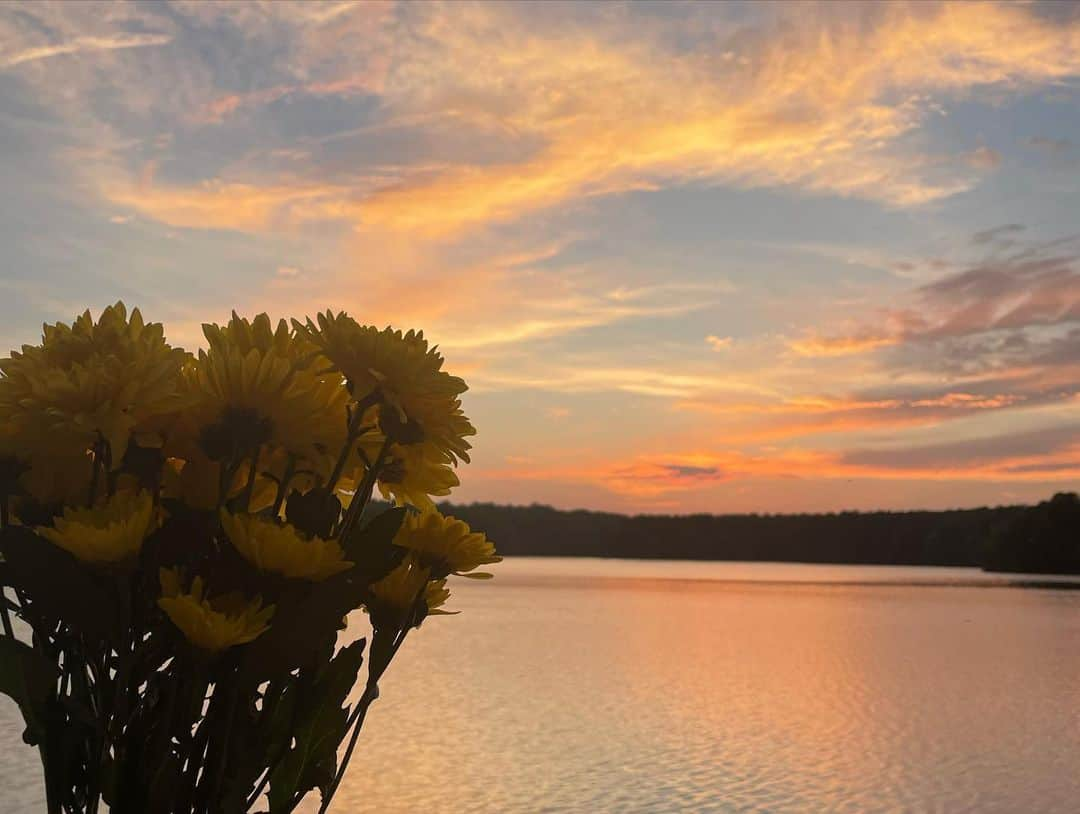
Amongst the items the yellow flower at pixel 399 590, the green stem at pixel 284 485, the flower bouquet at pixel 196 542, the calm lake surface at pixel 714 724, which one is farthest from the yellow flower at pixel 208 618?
the calm lake surface at pixel 714 724

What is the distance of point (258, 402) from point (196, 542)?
0.15 metres

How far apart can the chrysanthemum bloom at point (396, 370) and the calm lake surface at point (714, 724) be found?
5.86 m

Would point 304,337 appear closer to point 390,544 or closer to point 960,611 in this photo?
point 390,544

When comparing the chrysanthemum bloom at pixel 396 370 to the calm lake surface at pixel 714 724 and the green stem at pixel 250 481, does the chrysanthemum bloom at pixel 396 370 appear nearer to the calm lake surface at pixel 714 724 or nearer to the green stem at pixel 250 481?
the green stem at pixel 250 481

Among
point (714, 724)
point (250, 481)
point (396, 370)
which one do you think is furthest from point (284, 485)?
point (714, 724)

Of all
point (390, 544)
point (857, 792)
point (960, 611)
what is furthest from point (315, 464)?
point (960, 611)

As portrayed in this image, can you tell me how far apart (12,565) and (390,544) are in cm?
34

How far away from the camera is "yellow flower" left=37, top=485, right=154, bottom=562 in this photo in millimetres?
982

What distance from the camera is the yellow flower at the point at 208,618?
3.15 ft

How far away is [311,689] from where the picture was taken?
112 centimetres

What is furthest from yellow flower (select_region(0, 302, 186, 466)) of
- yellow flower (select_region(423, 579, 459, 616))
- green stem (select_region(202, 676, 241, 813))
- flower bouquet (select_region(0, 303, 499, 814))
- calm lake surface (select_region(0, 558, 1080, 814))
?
calm lake surface (select_region(0, 558, 1080, 814))

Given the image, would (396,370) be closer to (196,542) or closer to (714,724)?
(196,542)

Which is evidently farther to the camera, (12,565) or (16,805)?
(16,805)

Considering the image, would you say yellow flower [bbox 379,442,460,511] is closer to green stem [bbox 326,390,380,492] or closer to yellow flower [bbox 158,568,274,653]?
green stem [bbox 326,390,380,492]
